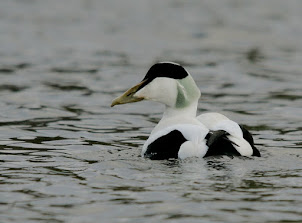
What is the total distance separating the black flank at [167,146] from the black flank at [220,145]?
0.32m

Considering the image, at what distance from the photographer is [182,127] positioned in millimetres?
9398

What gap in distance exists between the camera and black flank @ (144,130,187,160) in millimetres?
9297

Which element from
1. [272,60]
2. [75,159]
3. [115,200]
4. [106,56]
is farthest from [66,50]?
[115,200]

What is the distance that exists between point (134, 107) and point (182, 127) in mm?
5556

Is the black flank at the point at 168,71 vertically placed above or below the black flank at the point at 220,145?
above

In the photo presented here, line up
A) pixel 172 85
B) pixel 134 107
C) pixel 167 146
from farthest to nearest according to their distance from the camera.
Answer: pixel 134 107 → pixel 172 85 → pixel 167 146

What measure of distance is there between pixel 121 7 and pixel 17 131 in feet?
51.3

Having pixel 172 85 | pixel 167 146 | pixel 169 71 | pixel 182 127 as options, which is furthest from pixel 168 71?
pixel 167 146

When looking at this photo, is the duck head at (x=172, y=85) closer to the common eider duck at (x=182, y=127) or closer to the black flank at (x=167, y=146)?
the common eider duck at (x=182, y=127)

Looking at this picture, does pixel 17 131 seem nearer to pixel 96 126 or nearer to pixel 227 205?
pixel 96 126

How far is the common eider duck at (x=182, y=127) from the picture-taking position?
30.0ft

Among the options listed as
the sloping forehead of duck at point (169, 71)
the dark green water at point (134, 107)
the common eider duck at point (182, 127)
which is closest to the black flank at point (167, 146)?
the common eider duck at point (182, 127)

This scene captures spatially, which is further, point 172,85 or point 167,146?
point 172,85

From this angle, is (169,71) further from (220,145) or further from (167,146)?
(220,145)
